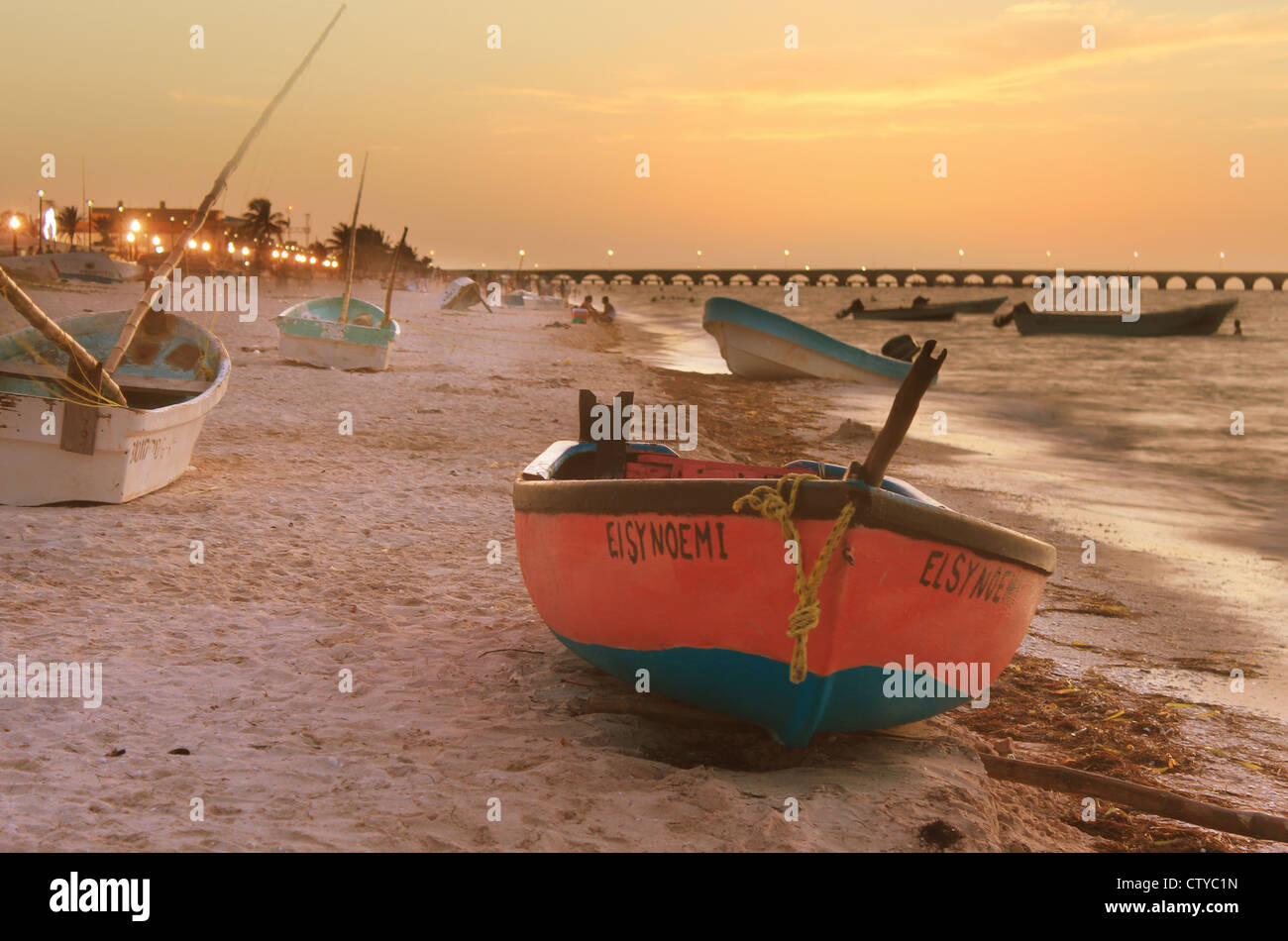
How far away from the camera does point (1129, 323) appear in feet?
211

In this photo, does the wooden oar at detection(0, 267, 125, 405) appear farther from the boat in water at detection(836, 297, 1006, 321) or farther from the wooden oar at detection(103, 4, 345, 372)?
the boat in water at detection(836, 297, 1006, 321)

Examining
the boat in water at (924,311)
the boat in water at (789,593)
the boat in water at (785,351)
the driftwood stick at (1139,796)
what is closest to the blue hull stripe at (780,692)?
the boat in water at (789,593)

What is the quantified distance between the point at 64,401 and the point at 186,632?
330 centimetres

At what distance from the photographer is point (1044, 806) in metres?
4.44

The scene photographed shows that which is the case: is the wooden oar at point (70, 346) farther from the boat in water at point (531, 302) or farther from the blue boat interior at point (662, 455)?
the boat in water at point (531, 302)

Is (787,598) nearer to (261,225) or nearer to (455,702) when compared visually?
(455,702)

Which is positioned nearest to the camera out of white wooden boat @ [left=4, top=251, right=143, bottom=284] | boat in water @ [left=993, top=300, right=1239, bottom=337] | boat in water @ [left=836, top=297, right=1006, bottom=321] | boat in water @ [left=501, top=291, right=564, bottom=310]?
white wooden boat @ [left=4, top=251, right=143, bottom=284]

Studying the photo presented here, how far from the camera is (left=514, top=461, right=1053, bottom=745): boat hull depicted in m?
3.99

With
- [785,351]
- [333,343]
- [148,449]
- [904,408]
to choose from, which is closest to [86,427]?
[148,449]

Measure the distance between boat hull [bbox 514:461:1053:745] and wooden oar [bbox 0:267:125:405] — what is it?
17.3 ft

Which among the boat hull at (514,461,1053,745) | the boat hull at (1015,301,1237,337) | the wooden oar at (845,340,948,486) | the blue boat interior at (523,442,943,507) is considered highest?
the boat hull at (1015,301,1237,337)

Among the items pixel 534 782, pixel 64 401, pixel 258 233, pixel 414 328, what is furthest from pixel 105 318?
pixel 258 233

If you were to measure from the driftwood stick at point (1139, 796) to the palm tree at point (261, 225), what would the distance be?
92380 millimetres

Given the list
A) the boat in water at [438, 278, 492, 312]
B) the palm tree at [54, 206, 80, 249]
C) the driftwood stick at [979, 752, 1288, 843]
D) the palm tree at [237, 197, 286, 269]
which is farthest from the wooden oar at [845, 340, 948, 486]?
the palm tree at [54, 206, 80, 249]
